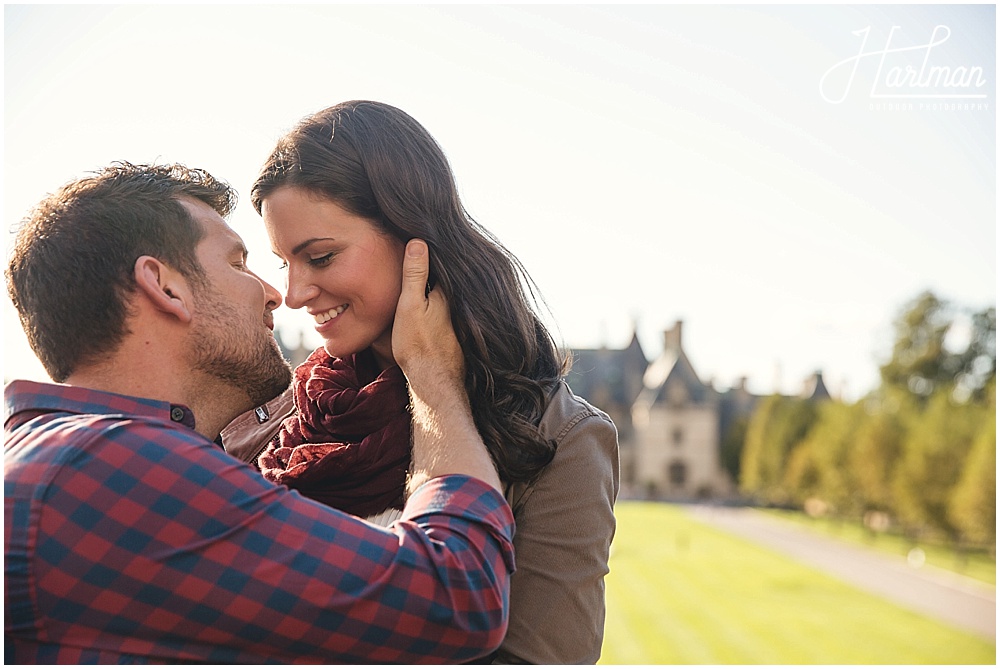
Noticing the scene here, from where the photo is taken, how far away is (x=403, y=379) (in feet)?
7.76

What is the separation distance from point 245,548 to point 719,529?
37.0m

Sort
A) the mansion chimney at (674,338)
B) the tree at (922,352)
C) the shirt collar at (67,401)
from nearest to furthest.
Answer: the shirt collar at (67,401), the tree at (922,352), the mansion chimney at (674,338)

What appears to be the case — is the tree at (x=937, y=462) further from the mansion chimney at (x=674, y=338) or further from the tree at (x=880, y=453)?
the mansion chimney at (x=674, y=338)

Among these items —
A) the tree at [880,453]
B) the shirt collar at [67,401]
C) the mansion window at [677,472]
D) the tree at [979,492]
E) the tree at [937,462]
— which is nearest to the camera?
the shirt collar at [67,401]

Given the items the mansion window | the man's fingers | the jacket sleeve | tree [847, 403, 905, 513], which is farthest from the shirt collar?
the mansion window

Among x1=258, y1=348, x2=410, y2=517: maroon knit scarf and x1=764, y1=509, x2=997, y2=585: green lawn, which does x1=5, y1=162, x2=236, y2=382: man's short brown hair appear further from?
x1=764, y1=509, x2=997, y2=585: green lawn

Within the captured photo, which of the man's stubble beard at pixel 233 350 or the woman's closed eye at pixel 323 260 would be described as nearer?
the man's stubble beard at pixel 233 350

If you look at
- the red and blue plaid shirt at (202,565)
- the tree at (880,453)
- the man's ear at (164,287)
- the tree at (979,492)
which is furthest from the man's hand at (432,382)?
the tree at (880,453)

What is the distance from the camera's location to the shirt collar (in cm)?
186

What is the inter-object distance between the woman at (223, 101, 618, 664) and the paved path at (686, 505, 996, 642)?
18.9m

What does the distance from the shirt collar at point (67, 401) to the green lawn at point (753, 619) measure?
54.0ft

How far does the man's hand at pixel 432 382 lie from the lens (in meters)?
1.91

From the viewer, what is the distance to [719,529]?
37094mm

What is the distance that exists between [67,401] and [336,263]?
0.66 metres
